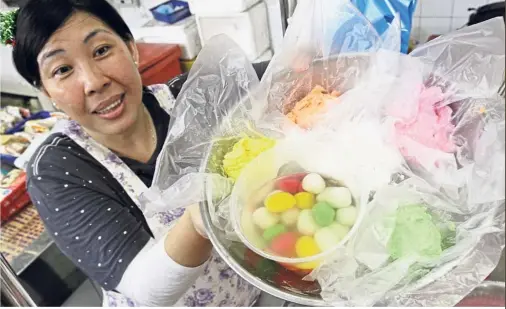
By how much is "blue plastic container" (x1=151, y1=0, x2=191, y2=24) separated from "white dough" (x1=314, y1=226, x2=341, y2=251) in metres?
0.29

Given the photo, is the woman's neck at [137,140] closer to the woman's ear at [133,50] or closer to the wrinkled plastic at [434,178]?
the woman's ear at [133,50]

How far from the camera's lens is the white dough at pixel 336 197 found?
1.26 feet

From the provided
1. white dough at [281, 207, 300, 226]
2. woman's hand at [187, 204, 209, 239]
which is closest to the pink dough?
white dough at [281, 207, 300, 226]

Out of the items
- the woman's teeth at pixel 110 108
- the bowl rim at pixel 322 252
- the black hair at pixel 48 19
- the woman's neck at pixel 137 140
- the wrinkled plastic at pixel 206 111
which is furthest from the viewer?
the woman's neck at pixel 137 140

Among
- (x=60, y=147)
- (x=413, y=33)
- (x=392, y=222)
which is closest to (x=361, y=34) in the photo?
(x=413, y=33)

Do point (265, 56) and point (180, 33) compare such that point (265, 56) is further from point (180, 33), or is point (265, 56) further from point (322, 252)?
point (322, 252)

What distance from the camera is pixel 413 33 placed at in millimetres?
449

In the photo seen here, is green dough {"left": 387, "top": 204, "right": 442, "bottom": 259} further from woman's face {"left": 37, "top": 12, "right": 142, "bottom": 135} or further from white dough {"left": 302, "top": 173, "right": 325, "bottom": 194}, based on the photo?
woman's face {"left": 37, "top": 12, "right": 142, "bottom": 135}

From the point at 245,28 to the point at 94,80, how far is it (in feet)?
0.84

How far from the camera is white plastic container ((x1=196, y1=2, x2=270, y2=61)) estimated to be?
44 cm

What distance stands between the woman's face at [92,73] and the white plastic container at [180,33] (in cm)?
7

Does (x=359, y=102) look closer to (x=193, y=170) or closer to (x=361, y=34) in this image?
(x=361, y=34)

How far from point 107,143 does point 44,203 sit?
15 centimetres

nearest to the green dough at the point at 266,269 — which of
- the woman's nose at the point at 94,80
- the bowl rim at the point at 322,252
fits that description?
the bowl rim at the point at 322,252
